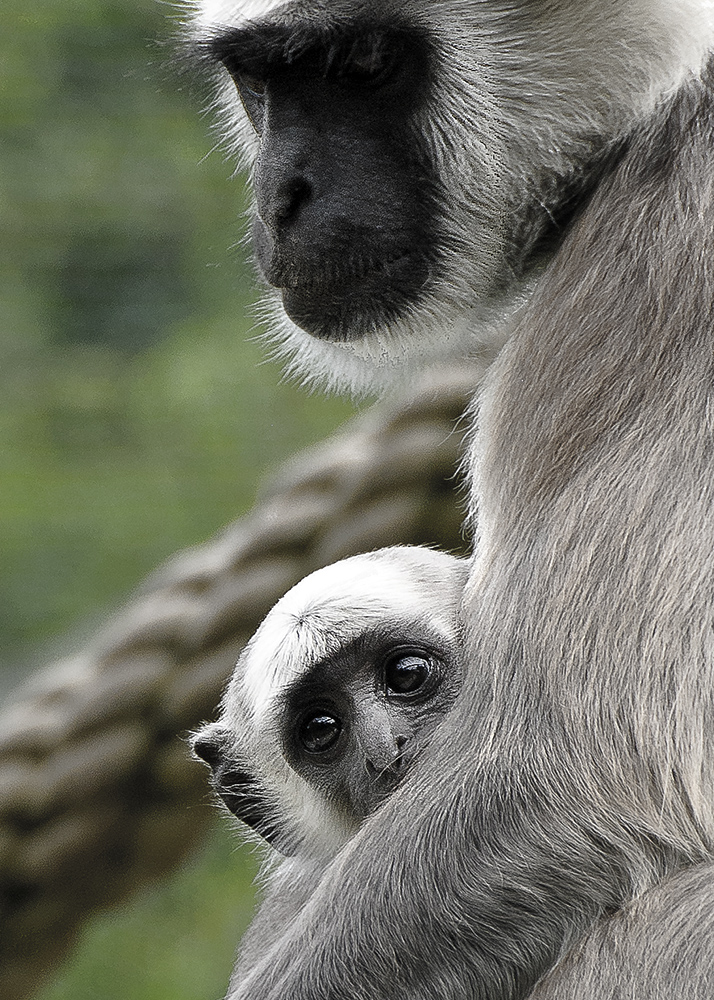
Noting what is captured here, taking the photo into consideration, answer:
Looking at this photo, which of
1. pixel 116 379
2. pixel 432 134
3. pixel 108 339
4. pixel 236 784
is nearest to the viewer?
pixel 432 134

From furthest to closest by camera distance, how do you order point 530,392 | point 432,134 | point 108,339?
point 108,339, point 432,134, point 530,392

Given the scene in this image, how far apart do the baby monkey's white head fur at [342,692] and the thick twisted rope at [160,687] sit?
0.65 metres

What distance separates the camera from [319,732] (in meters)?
2.12

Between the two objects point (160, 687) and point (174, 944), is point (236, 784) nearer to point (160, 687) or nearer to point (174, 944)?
point (160, 687)

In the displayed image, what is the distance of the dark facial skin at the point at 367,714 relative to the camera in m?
2.02

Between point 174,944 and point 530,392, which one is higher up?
point 530,392

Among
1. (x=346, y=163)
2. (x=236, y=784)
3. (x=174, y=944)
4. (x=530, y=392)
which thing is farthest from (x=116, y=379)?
(x=530, y=392)

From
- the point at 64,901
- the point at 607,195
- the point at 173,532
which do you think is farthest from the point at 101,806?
the point at 173,532

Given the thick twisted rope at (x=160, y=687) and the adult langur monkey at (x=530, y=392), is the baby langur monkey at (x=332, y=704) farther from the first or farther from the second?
the thick twisted rope at (x=160, y=687)

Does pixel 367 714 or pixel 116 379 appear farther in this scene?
pixel 116 379

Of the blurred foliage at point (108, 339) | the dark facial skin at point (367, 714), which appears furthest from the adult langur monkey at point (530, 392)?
the blurred foliage at point (108, 339)

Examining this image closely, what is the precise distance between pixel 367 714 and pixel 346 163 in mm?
704

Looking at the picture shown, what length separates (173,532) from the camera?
5.42m

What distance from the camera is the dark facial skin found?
79.4 inches
